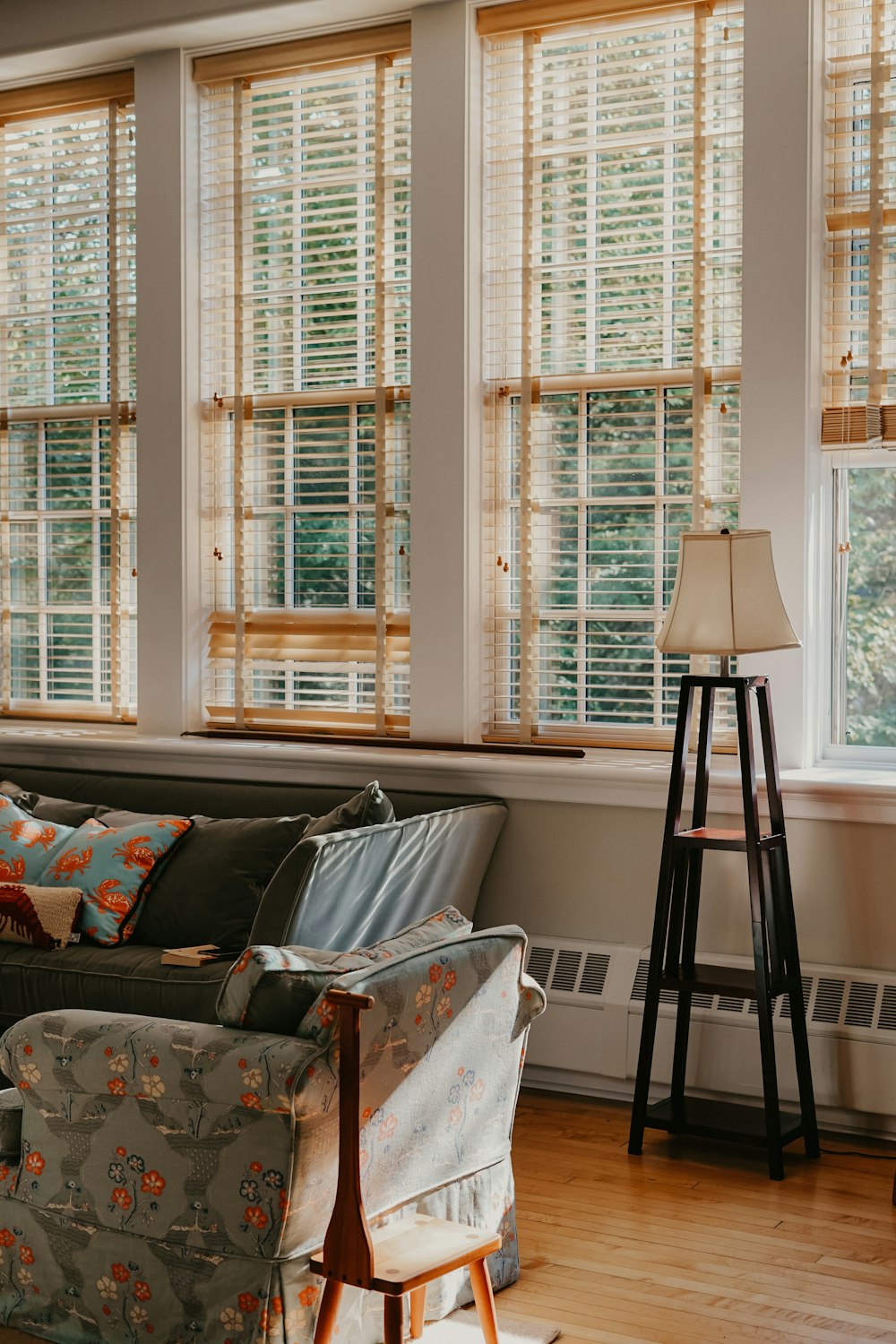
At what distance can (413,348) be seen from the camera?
15.6ft

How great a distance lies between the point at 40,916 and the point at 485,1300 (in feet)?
6.81

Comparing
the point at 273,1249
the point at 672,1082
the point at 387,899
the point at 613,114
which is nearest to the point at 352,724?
the point at 387,899

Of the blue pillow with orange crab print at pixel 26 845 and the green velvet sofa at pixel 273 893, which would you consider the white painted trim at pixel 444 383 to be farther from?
the blue pillow with orange crab print at pixel 26 845

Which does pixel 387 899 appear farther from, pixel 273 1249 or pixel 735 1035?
pixel 273 1249

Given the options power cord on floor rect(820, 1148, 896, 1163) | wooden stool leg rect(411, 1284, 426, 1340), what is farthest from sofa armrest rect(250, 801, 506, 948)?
power cord on floor rect(820, 1148, 896, 1163)

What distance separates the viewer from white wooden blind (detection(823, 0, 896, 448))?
13.4ft

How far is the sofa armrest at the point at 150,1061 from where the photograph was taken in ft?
7.93

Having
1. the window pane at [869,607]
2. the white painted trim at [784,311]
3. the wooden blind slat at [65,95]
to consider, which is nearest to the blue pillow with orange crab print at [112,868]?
the white painted trim at [784,311]

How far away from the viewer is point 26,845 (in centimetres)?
438

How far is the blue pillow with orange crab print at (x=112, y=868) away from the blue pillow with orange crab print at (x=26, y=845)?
0.03 m

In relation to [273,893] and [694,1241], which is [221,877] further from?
[694,1241]

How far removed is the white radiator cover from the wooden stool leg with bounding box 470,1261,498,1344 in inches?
64.0

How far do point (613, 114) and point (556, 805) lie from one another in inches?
85.3

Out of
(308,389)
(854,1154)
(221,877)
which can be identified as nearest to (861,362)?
(308,389)
